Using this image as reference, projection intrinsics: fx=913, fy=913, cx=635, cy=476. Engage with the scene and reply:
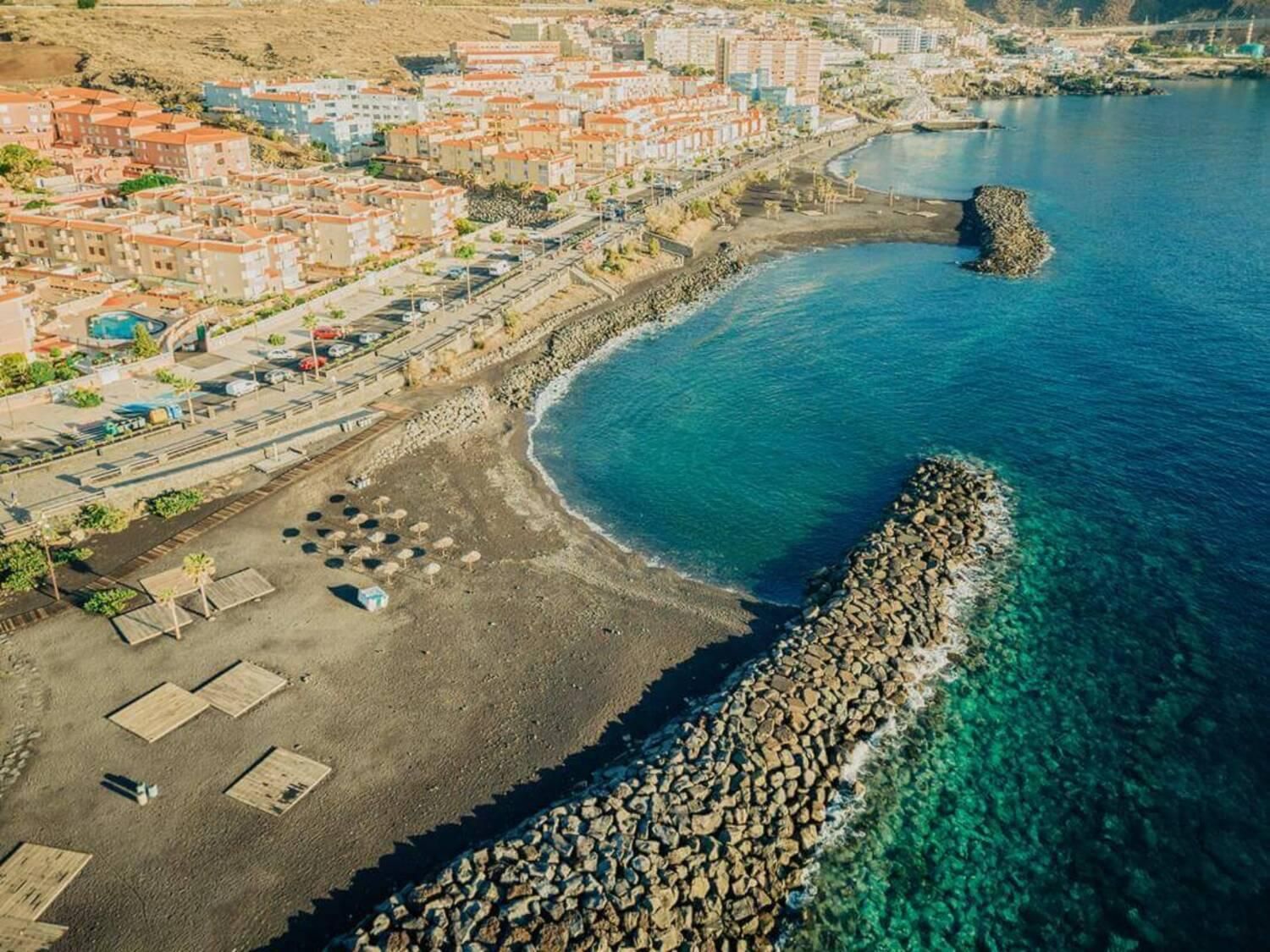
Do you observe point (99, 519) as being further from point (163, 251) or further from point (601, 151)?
point (601, 151)

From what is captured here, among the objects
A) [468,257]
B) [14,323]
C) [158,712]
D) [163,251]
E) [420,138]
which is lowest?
[158,712]

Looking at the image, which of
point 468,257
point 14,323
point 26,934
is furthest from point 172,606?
point 468,257

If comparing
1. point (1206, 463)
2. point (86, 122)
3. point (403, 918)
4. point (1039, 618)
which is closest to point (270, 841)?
point (403, 918)

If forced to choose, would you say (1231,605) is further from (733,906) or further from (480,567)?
(480,567)

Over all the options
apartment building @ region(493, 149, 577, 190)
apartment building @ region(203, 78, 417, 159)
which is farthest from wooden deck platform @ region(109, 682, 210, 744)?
apartment building @ region(203, 78, 417, 159)

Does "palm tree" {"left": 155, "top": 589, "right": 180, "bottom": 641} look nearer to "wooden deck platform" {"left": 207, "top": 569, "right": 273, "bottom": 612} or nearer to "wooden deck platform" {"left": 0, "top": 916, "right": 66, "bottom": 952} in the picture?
"wooden deck platform" {"left": 207, "top": 569, "right": 273, "bottom": 612}

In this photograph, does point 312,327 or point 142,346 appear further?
point 312,327
